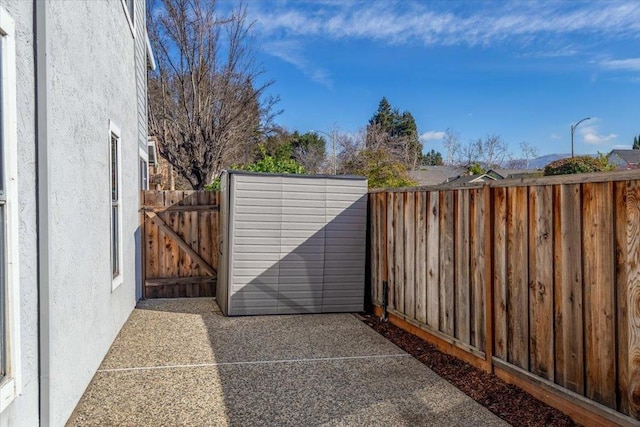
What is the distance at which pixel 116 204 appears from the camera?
17.8 ft

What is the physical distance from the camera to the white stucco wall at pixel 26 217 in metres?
2.32

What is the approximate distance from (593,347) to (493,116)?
3649 centimetres

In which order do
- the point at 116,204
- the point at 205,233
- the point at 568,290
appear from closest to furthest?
the point at 568,290 → the point at 116,204 → the point at 205,233

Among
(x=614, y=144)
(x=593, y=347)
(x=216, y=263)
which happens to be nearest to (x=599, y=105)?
(x=614, y=144)

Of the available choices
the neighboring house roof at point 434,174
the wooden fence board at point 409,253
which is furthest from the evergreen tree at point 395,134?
the wooden fence board at point 409,253

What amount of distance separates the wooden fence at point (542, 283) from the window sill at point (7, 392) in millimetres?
3094

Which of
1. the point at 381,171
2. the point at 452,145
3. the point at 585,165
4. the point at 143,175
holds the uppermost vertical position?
the point at 452,145

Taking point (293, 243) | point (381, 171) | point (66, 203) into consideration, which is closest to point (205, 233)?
point (293, 243)

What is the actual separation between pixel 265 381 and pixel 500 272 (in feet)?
6.80

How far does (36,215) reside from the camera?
2.56m

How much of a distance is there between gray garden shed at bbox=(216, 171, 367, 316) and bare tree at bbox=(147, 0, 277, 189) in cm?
776

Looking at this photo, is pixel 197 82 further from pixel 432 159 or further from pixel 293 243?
pixel 432 159

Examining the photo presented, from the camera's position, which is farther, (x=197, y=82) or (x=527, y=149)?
(x=527, y=149)

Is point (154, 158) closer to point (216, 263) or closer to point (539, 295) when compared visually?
point (216, 263)
